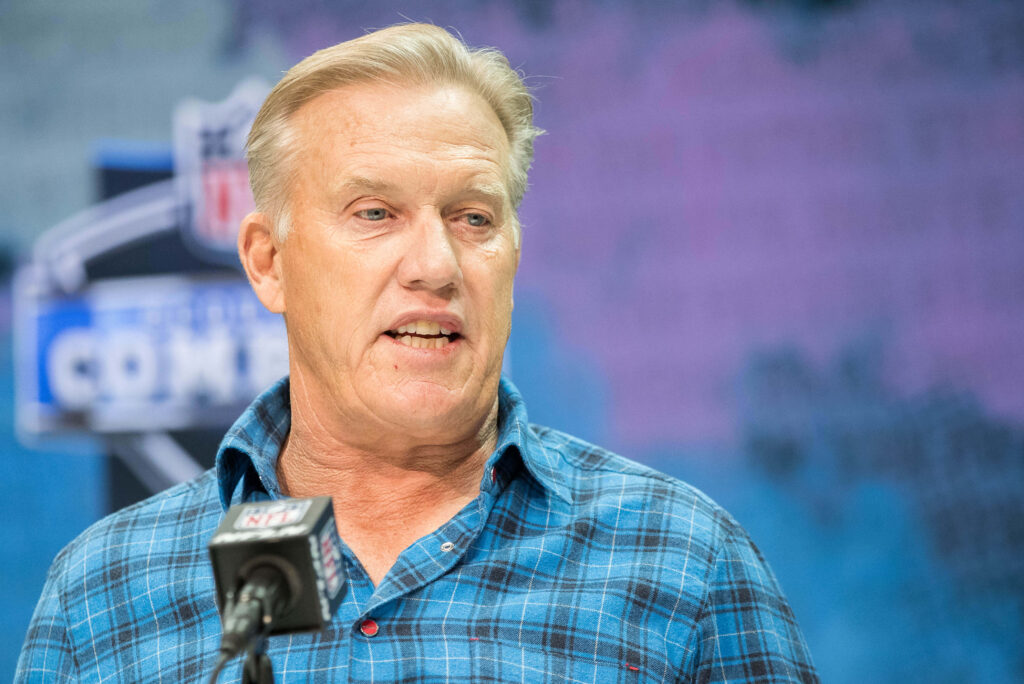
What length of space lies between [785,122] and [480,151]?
154 centimetres

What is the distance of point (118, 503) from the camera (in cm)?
290

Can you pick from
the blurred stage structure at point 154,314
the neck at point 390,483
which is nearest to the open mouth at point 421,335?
the neck at point 390,483

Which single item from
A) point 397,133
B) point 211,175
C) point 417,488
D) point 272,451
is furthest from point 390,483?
point 211,175

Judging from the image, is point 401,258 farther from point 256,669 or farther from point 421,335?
point 256,669

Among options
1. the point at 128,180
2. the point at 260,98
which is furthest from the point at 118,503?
the point at 260,98

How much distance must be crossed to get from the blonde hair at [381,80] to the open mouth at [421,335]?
262 mm

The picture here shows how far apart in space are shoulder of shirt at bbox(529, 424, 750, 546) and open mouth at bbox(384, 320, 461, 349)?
0.89 feet

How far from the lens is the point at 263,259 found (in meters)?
1.71

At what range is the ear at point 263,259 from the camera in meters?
1.69

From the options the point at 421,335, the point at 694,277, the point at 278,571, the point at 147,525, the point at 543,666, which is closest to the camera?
the point at 278,571

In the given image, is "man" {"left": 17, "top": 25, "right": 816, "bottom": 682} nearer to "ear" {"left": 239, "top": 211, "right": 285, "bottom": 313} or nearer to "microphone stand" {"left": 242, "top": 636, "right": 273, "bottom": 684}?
"ear" {"left": 239, "top": 211, "right": 285, "bottom": 313}

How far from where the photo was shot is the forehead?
1528 mm

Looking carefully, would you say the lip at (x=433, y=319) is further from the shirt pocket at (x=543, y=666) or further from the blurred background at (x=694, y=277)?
the blurred background at (x=694, y=277)

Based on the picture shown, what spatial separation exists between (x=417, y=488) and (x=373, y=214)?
41 centimetres
